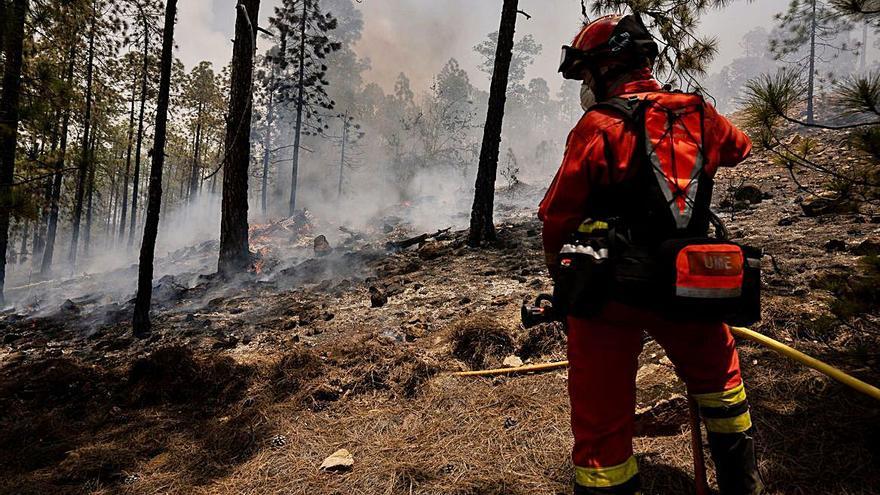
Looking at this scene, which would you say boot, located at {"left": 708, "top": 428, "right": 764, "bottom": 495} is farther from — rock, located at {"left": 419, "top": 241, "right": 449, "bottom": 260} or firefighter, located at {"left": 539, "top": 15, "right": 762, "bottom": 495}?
rock, located at {"left": 419, "top": 241, "right": 449, "bottom": 260}

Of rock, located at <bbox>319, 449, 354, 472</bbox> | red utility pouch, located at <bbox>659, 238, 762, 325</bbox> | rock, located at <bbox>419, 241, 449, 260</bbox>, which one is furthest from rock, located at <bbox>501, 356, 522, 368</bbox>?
rock, located at <bbox>419, 241, 449, 260</bbox>

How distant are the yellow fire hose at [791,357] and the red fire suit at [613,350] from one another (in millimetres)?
504

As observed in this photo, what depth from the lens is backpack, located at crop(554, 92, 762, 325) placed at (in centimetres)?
139

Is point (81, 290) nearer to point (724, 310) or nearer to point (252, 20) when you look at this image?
point (252, 20)

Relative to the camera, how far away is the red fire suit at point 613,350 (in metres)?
→ 1.44

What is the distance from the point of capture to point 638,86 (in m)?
1.74

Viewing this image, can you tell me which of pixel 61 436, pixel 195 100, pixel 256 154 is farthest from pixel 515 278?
pixel 256 154

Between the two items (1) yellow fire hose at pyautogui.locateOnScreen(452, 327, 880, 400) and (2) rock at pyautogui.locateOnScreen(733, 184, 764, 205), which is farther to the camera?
(2) rock at pyautogui.locateOnScreen(733, 184, 764, 205)

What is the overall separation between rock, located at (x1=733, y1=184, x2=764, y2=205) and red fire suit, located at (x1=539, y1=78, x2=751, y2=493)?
7.64 m

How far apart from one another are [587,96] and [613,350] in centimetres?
119

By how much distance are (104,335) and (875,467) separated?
7.04 meters

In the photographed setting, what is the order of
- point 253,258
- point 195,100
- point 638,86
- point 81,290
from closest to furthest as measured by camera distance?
point 638,86, point 253,258, point 81,290, point 195,100

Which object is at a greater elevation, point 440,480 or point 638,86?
point 638,86

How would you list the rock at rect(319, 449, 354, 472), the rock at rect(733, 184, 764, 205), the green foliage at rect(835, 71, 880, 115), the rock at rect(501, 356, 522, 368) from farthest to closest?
the rock at rect(733, 184, 764, 205) < the rock at rect(501, 356, 522, 368) < the rock at rect(319, 449, 354, 472) < the green foliage at rect(835, 71, 880, 115)
